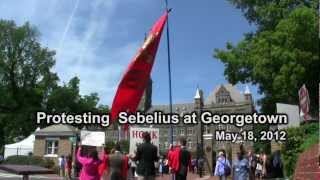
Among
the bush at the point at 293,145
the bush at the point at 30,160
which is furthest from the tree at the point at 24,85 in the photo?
the bush at the point at 293,145

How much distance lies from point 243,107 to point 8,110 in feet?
245

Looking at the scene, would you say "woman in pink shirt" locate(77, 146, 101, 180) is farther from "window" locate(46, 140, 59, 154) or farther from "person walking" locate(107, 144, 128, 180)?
"window" locate(46, 140, 59, 154)

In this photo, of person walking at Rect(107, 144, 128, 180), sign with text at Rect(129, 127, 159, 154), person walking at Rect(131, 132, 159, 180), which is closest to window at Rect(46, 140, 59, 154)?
sign with text at Rect(129, 127, 159, 154)

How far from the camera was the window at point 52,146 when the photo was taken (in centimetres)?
6214

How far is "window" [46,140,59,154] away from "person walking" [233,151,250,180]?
45077 mm

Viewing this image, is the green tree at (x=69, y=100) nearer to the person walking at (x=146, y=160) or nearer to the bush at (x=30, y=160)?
the bush at (x=30, y=160)

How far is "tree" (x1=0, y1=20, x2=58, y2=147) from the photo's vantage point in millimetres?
84688

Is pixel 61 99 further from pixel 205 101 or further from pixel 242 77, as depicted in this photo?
pixel 205 101

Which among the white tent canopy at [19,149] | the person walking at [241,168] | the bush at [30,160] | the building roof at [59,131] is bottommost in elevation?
the person walking at [241,168]

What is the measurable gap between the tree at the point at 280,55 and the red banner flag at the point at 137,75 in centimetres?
1842

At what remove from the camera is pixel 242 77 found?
40.6 m

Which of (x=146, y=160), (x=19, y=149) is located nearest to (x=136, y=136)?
(x=146, y=160)

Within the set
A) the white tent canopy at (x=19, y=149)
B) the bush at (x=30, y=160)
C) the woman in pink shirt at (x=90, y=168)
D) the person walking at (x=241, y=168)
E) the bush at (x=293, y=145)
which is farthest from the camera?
the white tent canopy at (x=19, y=149)

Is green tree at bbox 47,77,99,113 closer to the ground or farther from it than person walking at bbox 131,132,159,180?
farther from it
